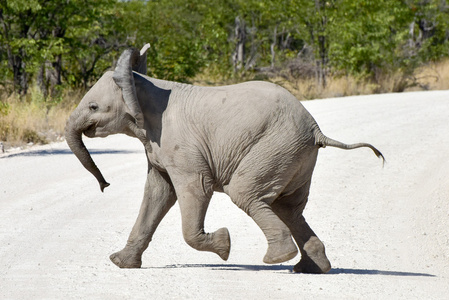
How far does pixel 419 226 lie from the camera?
419 inches

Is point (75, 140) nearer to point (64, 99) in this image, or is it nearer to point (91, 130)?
point (91, 130)

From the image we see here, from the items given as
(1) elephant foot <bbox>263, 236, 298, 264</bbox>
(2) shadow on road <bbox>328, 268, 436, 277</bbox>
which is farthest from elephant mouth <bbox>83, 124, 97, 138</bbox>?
(2) shadow on road <bbox>328, 268, 436, 277</bbox>

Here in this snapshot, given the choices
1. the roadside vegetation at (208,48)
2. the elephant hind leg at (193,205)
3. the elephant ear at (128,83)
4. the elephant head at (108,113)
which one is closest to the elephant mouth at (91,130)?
the elephant head at (108,113)

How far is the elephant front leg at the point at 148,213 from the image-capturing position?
7.27m

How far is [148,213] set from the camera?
7.32 metres

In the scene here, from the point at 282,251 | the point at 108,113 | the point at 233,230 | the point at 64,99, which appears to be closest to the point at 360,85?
the point at 64,99

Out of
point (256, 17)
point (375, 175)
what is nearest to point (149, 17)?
point (256, 17)

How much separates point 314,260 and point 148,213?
1.56 metres

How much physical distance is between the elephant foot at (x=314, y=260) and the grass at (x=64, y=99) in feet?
35.9

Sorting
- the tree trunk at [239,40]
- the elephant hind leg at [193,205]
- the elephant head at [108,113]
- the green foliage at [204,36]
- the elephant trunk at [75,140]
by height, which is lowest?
the tree trunk at [239,40]

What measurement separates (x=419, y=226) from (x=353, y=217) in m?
0.91

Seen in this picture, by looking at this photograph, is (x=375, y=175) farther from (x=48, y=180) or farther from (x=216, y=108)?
(x=216, y=108)

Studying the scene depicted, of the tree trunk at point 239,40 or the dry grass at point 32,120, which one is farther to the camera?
the tree trunk at point 239,40

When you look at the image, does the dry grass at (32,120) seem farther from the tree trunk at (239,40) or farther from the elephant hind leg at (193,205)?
the tree trunk at (239,40)
